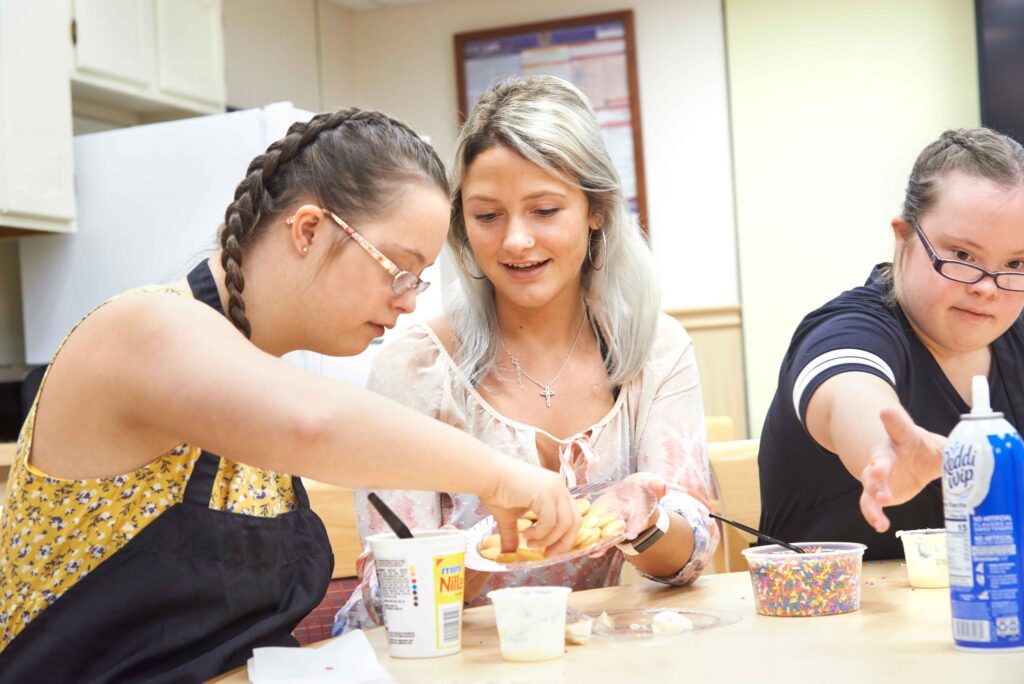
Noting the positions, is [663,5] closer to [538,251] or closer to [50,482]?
[538,251]

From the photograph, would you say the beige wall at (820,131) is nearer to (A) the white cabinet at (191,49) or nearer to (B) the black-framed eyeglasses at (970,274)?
(A) the white cabinet at (191,49)

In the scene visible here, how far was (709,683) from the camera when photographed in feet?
3.51

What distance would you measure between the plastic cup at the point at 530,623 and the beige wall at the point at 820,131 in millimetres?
3876

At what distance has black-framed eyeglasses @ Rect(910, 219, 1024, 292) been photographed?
1.68 m

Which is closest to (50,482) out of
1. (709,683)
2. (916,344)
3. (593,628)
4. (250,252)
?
(250,252)

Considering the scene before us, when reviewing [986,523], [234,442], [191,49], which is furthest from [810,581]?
[191,49]

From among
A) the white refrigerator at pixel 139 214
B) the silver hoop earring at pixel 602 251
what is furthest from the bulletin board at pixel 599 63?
the silver hoop earring at pixel 602 251

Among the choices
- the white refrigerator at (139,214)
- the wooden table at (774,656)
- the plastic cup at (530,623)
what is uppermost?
the white refrigerator at (139,214)

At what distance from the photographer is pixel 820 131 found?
4949 mm

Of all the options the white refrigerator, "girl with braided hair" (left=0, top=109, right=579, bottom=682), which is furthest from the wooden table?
the white refrigerator

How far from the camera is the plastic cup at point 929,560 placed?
150 centimetres

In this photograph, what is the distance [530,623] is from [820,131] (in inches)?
163

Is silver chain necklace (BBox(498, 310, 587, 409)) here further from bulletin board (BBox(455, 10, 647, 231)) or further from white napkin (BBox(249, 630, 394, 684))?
bulletin board (BBox(455, 10, 647, 231))

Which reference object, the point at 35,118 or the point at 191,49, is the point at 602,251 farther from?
the point at 191,49
